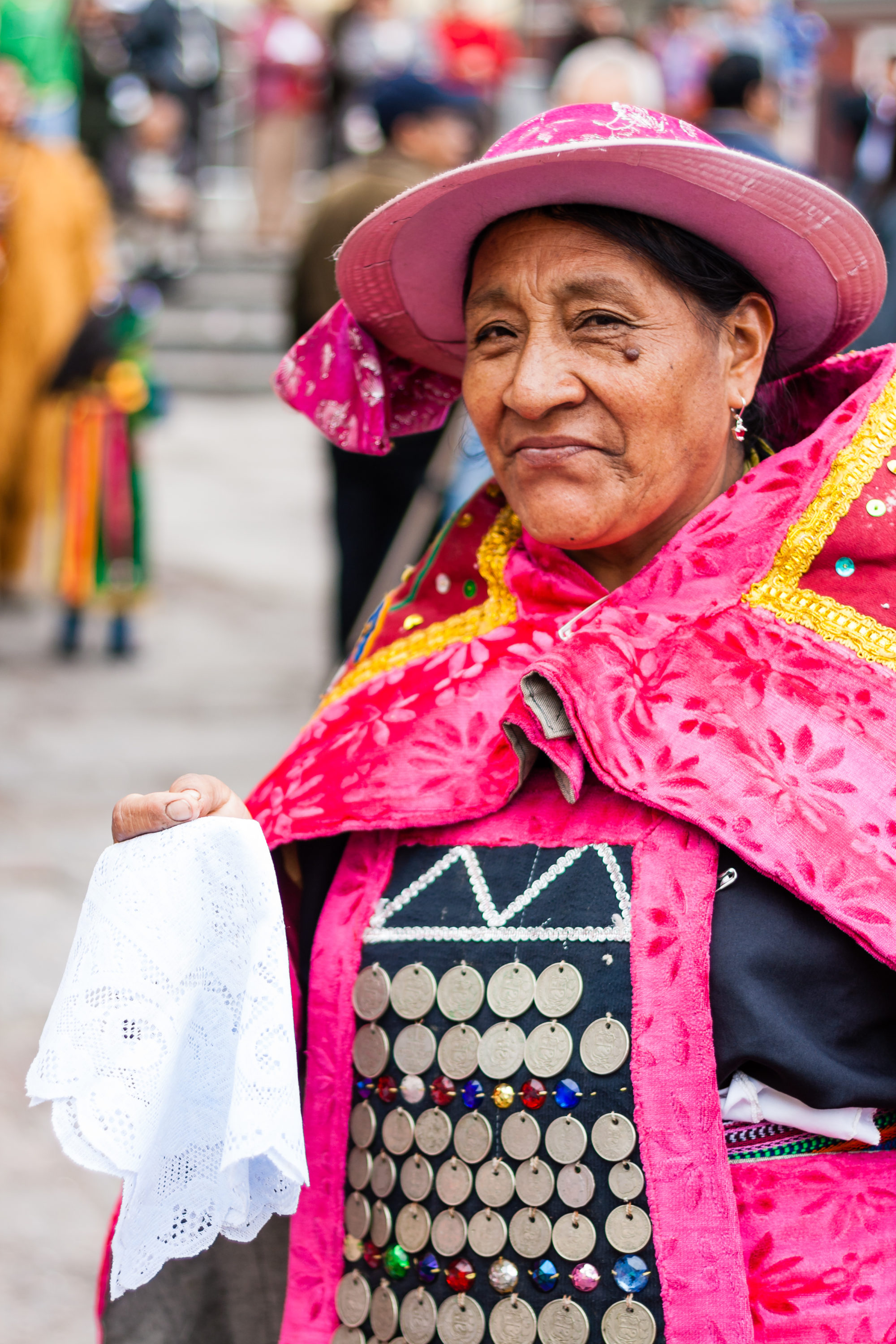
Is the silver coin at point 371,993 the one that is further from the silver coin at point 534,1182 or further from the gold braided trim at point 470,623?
the gold braided trim at point 470,623

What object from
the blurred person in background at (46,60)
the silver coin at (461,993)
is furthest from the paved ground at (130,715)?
the blurred person in background at (46,60)

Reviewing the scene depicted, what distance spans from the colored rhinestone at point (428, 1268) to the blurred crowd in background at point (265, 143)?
3.99 ft

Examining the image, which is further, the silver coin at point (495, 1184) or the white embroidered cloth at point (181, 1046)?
the silver coin at point (495, 1184)

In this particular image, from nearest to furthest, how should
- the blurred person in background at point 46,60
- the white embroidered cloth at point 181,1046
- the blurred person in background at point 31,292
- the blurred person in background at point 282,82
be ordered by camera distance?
the white embroidered cloth at point 181,1046
the blurred person in background at point 31,292
the blurred person in background at point 46,60
the blurred person in background at point 282,82

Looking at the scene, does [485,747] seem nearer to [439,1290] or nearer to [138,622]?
[439,1290]

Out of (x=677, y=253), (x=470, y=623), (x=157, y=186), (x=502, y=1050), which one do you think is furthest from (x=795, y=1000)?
(x=157, y=186)

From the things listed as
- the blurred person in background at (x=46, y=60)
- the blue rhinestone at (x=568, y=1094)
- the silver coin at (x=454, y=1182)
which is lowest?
the silver coin at (x=454, y=1182)

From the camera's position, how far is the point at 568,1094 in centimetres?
164

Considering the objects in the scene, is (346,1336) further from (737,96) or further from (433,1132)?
(737,96)

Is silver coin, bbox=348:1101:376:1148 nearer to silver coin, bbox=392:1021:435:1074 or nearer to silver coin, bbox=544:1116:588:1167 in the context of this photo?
silver coin, bbox=392:1021:435:1074

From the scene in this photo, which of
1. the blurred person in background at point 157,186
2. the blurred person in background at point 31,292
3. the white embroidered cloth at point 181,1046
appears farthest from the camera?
the blurred person in background at point 157,186

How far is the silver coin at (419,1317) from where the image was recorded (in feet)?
5.65

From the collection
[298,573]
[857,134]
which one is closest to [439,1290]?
[298,573]

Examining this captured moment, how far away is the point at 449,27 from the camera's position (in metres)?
12.9
